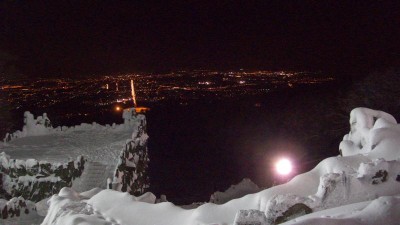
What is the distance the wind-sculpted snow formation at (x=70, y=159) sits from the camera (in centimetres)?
1086

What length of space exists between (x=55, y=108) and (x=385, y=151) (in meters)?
29.8

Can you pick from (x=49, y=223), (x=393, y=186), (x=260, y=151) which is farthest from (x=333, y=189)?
(x=260, y=151)

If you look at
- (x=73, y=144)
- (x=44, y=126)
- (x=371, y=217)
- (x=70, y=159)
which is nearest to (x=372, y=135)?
(x=371, y=217)

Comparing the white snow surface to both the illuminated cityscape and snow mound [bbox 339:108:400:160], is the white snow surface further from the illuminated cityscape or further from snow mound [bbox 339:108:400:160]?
the illuminated cityscape

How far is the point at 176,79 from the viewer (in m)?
45.5

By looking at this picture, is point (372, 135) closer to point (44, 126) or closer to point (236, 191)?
point (44, 126)

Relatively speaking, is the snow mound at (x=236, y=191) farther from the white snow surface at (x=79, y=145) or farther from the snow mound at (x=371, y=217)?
the snow mound at (x=371, y=217)

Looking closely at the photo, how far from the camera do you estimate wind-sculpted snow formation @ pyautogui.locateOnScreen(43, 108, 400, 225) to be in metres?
3.06

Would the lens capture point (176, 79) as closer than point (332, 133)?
No

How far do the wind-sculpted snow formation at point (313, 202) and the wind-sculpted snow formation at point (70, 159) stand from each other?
611 centimetres

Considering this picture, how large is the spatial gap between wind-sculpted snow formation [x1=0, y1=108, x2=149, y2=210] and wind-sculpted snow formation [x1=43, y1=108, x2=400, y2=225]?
20.0ft

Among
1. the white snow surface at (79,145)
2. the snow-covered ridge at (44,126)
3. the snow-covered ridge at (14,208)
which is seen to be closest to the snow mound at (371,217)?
the snow-covered ridge at (14,208)

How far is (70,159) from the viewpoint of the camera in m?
11.1

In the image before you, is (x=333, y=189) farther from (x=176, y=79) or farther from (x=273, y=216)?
(x=176, y=79)
